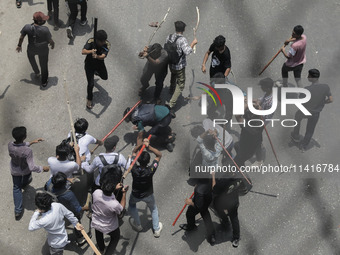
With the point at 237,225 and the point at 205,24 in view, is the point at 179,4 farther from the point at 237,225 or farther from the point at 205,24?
the point at 237,225

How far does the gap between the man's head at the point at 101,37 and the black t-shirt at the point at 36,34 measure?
1.10 meters

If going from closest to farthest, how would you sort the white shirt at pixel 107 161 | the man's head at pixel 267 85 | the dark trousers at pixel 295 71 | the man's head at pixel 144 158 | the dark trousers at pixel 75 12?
the man's head at pixel 144 158 → the white shirt at pixel 107 161 → the man's head at pixel 267 85 → the dark trousers at pixel 295 71 → the dark trousers at pixel 75 12

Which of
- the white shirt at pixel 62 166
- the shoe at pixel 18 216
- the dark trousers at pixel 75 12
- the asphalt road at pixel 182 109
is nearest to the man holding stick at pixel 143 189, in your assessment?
the asphalt road at pixel 182 109

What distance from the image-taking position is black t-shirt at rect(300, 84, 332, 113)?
8.43m

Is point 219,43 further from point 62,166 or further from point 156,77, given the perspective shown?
point 62,166

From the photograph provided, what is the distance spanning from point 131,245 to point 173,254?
64 cm

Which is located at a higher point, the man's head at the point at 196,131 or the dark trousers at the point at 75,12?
the dark trousers at the point at 75,12

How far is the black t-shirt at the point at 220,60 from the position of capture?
8766 millimetres

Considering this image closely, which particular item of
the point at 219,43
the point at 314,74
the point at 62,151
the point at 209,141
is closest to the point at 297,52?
the point at 314,74

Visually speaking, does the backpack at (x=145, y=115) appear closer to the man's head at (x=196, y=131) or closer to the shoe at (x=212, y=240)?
the man's head at (x=196, y=131)

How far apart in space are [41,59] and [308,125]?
4693 millimetres

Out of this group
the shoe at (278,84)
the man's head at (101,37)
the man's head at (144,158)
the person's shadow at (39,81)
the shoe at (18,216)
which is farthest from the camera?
the shoe at (278,84)

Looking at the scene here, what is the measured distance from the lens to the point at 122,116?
934 cm

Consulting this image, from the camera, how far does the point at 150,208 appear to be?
25.6 ft
